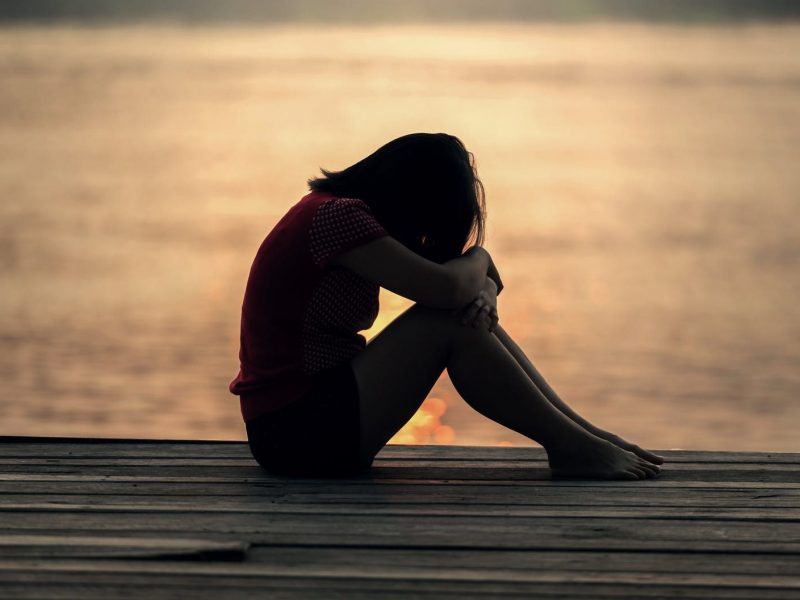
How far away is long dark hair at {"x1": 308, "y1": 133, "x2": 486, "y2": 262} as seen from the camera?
8.81 ft

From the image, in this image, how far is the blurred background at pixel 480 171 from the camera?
561cm

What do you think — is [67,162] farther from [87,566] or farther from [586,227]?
[87,566]

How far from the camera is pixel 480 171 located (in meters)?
10.8

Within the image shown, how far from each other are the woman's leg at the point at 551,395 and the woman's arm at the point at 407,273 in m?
0.25

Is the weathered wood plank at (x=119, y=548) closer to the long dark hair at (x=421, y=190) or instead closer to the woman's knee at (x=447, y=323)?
the woman's knee at (x=447, y=323)

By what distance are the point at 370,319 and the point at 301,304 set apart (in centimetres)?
18

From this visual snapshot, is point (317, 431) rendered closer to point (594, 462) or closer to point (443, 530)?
point (443, 530)

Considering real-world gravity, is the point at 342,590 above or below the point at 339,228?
below

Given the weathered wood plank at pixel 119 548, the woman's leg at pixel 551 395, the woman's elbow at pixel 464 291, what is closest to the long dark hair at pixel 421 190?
the woman's elbow at pixel 464 291

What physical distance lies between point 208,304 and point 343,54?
1038cm

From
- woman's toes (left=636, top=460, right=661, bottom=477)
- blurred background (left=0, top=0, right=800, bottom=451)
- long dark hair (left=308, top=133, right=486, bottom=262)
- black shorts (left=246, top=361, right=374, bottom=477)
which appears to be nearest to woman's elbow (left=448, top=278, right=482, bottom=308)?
long dark hair (left=308, top=133, right=486, bottom=262)

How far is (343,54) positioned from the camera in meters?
16.8

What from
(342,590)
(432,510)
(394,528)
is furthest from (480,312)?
(342,590)

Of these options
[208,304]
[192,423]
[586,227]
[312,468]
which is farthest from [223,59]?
[312,468]
